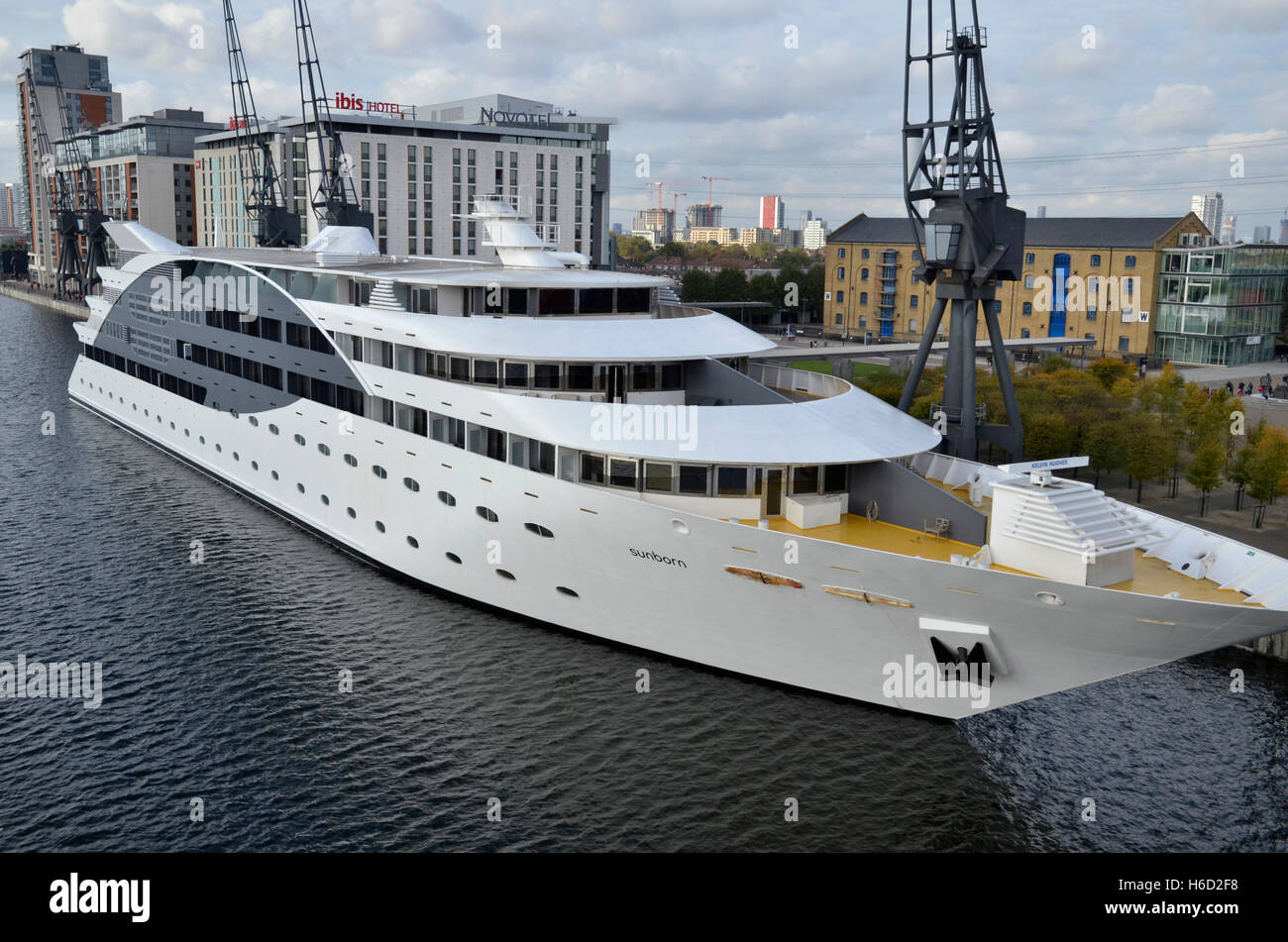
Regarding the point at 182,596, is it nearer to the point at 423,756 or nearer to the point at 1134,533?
the point at 423,756

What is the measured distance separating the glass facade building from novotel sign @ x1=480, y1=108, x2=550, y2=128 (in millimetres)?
59386

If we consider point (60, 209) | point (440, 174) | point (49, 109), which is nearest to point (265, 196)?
point (440, 174)

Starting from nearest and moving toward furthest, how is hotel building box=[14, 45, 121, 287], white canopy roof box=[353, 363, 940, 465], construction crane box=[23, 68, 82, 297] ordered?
white canopy roof box=[353, 363, 940, 465]
construction crane box=[23, 68, 82, 297]
hotel building box=[14, 45, 121, 287]

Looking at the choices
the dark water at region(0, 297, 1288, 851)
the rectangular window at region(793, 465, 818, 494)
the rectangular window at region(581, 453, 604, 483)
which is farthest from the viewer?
the rectangular window at region(581, 453, 604, 483)

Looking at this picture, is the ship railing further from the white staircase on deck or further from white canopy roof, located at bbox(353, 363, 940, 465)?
the white staircase on deck

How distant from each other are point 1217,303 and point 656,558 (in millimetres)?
61361

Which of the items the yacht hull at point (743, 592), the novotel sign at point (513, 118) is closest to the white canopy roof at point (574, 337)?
the yacht hull at point (743, 592)

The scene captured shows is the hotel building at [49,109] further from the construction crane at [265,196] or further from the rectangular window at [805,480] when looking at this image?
the rectangular window at [805,480]

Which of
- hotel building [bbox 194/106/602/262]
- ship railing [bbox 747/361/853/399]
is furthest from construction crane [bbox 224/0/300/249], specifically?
ship railing [bbox 747/361/853/399]

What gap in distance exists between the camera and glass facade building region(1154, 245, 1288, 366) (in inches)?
2670

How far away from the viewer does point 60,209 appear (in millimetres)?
115625

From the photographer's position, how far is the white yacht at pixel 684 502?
17547mm
